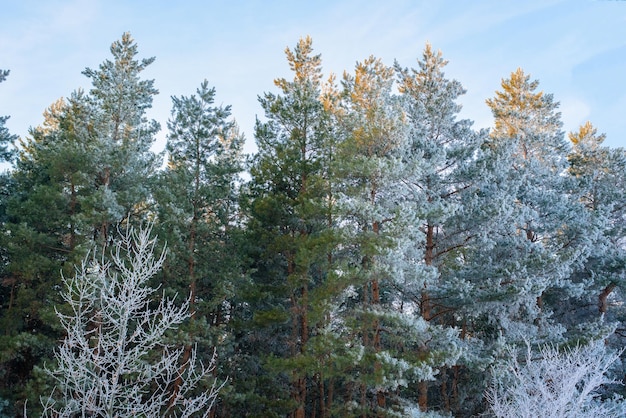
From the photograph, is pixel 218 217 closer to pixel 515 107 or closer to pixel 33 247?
pixel 33 247

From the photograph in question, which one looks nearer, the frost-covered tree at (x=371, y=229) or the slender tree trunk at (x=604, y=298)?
the frost-covered tree at (x=371, y=229)

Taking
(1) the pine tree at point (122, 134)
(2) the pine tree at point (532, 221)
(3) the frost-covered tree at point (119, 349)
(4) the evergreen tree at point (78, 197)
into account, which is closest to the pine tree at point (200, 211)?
(1) the pine tree at point (122, 134)

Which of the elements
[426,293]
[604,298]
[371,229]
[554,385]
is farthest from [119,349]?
[604,298]

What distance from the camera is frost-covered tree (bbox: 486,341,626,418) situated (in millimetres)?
8469

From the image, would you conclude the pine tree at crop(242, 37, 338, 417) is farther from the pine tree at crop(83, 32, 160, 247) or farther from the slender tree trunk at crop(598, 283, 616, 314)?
the slender tree trunk at crop(598, 283, 616, 314)

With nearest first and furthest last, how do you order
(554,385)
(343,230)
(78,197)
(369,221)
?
(554,385) < (343,230) < (369,221) < (78,197)

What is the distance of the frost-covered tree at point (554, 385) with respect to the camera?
847 centimetres

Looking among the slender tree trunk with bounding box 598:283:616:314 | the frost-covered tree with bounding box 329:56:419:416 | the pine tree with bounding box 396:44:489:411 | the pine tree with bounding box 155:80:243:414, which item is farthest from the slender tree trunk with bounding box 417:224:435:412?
the slender tree trunk with bounding box 598:283:616:314

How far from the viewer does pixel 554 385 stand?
30.7 ft

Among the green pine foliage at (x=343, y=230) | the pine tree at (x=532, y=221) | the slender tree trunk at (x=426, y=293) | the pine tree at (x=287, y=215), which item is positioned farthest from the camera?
the pine tree at (x=287, y=215)

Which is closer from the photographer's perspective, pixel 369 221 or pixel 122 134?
pixel 369 221

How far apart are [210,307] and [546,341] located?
8.87 meters

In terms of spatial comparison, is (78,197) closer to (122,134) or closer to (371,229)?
(122,134)

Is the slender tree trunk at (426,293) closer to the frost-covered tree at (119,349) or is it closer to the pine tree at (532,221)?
the pine tree at (532,221)
